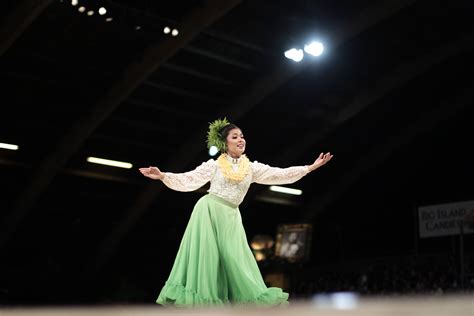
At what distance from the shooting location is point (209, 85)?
17.0m

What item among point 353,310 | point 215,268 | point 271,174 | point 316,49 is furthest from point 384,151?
point 353,310

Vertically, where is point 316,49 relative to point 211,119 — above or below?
above

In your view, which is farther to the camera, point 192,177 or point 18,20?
point 18,20

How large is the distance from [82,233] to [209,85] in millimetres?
7119

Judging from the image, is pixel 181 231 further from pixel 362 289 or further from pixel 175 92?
pixel 362 289

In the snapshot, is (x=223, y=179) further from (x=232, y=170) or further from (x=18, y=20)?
(x=18, y=20)

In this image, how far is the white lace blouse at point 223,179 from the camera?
5277mm

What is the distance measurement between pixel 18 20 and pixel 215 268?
980 centimetres

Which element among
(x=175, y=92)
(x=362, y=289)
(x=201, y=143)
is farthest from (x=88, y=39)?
(x=362, y=289)

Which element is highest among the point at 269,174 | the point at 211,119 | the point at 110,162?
→ the point at 211,119

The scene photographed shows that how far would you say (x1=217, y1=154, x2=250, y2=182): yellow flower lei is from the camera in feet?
17.4

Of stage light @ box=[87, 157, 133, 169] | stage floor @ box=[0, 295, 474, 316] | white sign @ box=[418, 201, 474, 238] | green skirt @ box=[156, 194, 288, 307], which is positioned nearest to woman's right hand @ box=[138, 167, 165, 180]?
green skirt @ box=[156, 194, 288, 307]

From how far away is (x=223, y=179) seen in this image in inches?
208

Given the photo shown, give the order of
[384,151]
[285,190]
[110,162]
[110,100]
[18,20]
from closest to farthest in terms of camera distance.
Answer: [18,20] < [110,100] < [110,162] < [384,151] < [285,190]
